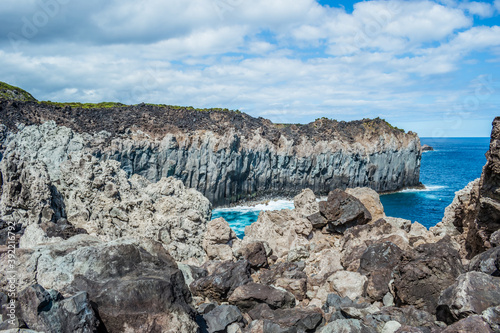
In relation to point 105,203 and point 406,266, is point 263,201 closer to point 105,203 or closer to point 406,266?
point 105,203

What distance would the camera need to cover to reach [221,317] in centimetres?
1150

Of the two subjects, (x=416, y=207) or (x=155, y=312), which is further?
(x=416, y=207)

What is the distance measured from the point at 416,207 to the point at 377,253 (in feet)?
185

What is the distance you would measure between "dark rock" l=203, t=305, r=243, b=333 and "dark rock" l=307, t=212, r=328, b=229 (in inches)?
411

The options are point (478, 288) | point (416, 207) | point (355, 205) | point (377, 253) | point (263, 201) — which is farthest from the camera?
point (263, 201)

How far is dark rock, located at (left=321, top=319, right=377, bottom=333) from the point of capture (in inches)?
388

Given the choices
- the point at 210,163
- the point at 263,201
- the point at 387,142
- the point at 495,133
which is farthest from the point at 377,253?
the point at 387,142

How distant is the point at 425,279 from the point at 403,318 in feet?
6.62

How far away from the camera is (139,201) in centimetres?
2119

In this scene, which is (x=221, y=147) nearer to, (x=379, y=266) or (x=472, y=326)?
(x=379, y=266)

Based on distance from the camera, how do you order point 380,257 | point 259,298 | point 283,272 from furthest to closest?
point 283,272
point 380,257
point 259,298

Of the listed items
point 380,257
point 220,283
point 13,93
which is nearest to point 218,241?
point 220,283

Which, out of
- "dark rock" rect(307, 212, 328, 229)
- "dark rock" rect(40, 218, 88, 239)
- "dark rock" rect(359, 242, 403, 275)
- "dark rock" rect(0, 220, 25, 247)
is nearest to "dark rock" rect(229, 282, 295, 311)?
"dark rock" rect(359, 242, 403, 275)

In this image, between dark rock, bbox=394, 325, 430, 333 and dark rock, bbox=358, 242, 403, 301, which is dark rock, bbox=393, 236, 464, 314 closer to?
dark rock, bbox=358, 242, 403, 301
